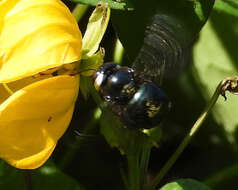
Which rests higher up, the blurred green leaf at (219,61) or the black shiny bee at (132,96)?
the black shiny bee at (132,96)

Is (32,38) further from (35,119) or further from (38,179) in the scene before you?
(38,179)

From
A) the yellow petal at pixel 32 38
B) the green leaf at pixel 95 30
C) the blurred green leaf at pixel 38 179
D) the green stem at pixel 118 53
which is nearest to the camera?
the yellow petal at pixel 32 38

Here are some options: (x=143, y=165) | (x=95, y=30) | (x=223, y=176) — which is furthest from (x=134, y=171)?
(x=223, y=176)

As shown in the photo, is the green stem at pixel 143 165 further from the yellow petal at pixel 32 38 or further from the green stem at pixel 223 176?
the green stem at pixel 223 176

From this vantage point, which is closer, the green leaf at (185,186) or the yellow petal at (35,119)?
the yellow petal at (35,119)

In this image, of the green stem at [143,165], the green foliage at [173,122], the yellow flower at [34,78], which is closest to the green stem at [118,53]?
the green foliage at [173,122]

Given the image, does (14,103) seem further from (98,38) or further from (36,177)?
(36,177)
